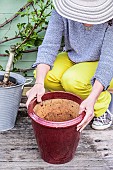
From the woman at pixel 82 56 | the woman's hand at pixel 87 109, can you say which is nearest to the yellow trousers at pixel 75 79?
the woman at pixel 82 56

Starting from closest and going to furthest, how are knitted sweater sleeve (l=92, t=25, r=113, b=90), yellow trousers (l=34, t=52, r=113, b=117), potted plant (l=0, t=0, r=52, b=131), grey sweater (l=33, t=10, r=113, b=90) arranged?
knitted sweater sleeve (l=92, t=25, r=113, b=90), grey sweater (l=33, t=10, r=113, b=90), yellow trousers (l=34, t=52, r=113, b=117), potted plant (l=0, t=0, r=52, b=131)

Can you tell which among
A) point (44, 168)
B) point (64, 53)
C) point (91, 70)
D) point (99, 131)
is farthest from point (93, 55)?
point (44, 168)

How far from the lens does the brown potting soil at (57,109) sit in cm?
246

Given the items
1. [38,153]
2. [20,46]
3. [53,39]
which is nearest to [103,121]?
[38,153]

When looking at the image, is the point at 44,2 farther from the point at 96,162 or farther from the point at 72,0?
the point at 96,162

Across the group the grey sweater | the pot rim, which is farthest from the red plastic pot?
the grey sweater

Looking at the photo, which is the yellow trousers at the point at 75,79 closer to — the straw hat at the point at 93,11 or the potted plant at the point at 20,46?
the potted plant at the point at 20,46

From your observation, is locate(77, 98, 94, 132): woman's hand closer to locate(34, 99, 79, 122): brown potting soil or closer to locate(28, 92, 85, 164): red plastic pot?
locate(28, 92, 85, 164): red plastic pot

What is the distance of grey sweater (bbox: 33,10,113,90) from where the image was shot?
2506 millimetres

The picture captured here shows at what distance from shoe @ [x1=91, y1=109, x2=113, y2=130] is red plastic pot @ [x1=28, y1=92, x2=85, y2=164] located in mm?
436

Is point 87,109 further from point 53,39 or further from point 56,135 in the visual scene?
point 53,39

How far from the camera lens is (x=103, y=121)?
2.88 meters

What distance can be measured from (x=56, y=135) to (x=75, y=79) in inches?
21.0

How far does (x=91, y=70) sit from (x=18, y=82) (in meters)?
0.53
